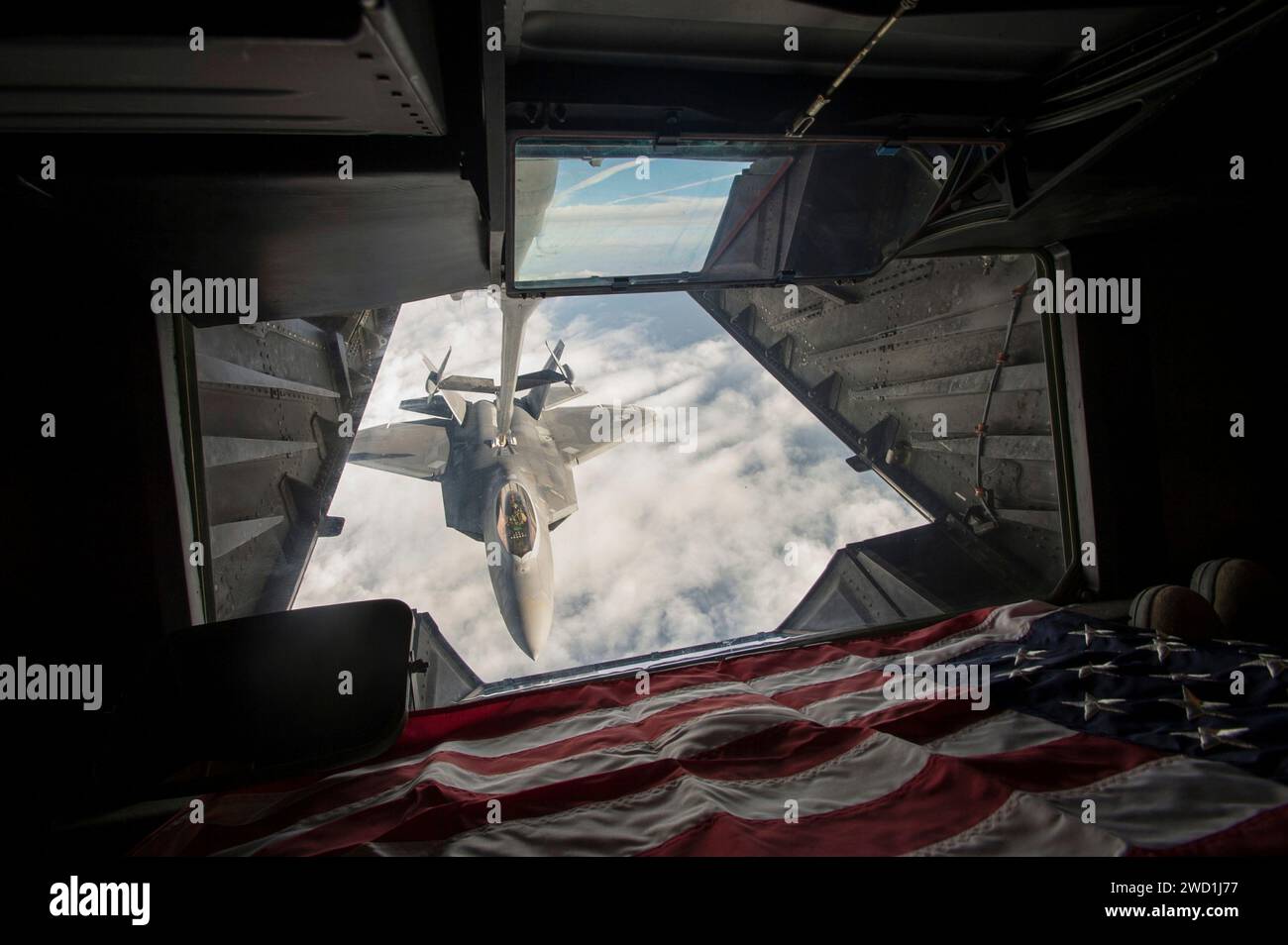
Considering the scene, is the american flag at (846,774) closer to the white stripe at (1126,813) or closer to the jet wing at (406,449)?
the white stripe at (1126,813)

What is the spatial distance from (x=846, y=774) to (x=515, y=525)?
8642 mm

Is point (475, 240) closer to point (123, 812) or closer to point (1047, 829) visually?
point (123, 812)

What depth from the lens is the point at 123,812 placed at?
2.07 meters

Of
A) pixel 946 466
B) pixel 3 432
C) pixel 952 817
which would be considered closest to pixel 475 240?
pixel 3 432

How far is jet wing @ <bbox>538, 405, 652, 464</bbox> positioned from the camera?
13750 mm

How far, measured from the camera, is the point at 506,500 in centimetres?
1063

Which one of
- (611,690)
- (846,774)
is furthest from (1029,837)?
(611,690)

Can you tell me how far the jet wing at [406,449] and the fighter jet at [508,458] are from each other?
2 cm

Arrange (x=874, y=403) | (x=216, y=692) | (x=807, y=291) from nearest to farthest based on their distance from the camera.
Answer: (x=216, y=692) < (x=874, y=403) < (x=807, y=291)

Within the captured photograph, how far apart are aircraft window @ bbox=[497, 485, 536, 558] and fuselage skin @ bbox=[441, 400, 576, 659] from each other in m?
0.02

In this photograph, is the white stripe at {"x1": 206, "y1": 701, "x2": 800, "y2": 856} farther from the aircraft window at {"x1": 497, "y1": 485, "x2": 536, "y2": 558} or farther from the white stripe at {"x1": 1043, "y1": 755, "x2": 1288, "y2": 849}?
the aircraft window at {"x1": 497, "y1": 485, "x2": 536, "y2": 558}

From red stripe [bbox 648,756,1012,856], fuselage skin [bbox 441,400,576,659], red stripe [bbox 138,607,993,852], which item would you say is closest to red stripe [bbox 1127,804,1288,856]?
red stripe [bbox 648,756,1012,856]

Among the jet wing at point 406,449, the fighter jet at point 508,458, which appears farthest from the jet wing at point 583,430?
the jet wing at point 406,449

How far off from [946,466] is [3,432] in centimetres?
655
